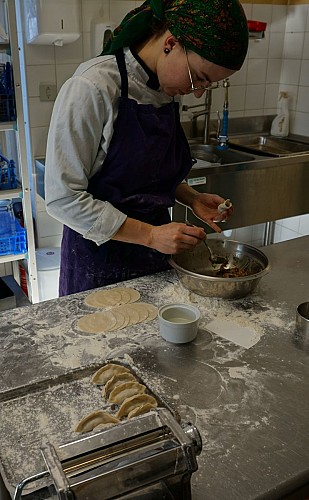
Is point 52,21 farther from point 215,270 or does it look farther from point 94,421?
point 94,421

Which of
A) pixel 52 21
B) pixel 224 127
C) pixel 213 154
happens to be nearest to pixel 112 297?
pixel 52 21

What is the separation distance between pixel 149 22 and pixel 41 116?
1466 mm

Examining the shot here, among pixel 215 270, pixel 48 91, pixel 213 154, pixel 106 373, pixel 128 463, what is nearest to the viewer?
pixel 128 463

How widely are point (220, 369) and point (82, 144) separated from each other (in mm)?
659

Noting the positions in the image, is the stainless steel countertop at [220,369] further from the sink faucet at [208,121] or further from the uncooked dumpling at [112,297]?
the sink faucet at [208,121]

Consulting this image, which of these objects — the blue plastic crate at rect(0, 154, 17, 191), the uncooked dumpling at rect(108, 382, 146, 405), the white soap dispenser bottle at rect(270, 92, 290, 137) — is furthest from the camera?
the white soap dispenser bottle at rect(270, 92, 290, 137)

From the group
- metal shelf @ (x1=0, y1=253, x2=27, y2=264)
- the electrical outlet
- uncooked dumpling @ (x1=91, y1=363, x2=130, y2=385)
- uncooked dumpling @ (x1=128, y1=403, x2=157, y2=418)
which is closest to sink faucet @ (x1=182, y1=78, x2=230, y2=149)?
the electrical outlet

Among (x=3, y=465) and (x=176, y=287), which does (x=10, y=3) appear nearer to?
(x=176, y=287)

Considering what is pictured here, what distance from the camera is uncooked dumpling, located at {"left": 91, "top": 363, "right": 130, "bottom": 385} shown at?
1011 mm

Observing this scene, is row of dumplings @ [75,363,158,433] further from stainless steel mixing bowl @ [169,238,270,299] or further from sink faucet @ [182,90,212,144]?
sink faucet @ [182,90,212,144]

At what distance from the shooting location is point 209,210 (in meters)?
1.67

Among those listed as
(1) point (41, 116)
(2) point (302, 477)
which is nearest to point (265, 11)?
(1) point (41, 116)

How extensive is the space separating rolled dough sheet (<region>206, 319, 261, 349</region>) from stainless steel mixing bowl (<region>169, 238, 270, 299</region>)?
107 mm

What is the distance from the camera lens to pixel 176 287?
147 centimetres
